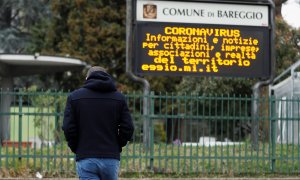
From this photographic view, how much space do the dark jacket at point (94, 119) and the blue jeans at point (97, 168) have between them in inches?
1.9

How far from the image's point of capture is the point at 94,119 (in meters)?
6.20

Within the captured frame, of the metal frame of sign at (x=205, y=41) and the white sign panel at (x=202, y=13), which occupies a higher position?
the white sign panel at (x=202, y=13)

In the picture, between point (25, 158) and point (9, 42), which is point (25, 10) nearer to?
point (9, 42)

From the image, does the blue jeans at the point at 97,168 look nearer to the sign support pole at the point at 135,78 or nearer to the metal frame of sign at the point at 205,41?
the sign support pole at the point at 135,78

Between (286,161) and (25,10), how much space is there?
25636 millimetres

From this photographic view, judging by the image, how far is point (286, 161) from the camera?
42.9 feet

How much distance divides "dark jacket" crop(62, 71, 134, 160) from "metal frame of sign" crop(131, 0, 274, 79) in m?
7.07

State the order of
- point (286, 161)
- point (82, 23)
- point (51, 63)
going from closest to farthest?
point (286, 161) < point (51, 63) < point (82, 23)

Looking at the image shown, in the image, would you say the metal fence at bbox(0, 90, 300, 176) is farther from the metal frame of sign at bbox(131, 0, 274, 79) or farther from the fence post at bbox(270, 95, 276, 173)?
the metal frame of sign at bbox(131, 0, 274, 79)

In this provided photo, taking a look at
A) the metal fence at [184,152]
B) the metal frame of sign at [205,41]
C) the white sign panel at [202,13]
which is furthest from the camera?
the white sign panel at [202,13]

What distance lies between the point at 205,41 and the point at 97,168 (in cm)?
784

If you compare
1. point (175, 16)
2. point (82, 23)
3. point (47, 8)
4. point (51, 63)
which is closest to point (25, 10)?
point (47, 8)

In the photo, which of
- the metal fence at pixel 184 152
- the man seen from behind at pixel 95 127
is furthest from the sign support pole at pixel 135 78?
the man seen from behind at pixel 95 127

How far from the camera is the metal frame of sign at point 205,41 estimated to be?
526 inches
